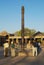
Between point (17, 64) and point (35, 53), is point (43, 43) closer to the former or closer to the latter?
point (35, 53)

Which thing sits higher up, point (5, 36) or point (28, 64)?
point (5, 36)

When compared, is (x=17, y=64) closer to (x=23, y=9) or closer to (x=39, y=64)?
(x=39, y=64)

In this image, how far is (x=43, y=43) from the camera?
6191 centimetres

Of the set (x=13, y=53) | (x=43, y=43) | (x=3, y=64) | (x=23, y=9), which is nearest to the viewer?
(x=3, y=64)

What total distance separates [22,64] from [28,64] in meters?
0.38

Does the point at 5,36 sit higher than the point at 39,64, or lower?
higher

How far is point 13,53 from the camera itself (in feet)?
72.4

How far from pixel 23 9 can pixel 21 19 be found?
1049 mm

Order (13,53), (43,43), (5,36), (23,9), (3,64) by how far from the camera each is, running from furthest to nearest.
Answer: (5,36)
(43,43)
(23,9)
(13,53)
(3,64)

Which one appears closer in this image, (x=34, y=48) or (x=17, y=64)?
(x=17, y=64)

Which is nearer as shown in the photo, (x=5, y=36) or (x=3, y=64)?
(x=3, y=64)

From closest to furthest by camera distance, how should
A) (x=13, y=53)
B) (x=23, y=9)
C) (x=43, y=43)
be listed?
1. (x=13, y=53)
2. (x=23, y=9)
3. (x=43, y=43)

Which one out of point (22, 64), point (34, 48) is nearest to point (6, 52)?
point (34, 48)

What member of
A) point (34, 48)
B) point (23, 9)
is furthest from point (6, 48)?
Result: point (23, 9)
